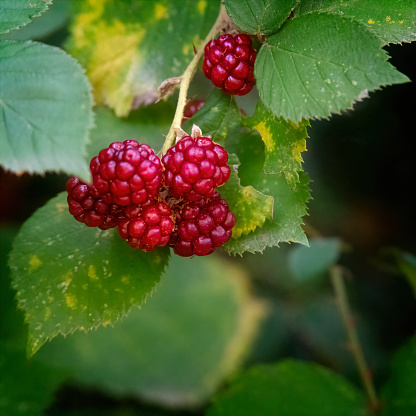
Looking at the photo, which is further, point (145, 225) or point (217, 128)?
point (217, 128)

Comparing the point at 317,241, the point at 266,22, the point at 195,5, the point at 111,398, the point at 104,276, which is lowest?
the point at 111,398

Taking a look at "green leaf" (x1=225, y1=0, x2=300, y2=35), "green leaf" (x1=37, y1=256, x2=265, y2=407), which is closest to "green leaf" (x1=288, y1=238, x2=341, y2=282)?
"green leaf" (x1=37, y1=256, x2=265, y2=407)

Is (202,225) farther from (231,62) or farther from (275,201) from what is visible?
(231,62)

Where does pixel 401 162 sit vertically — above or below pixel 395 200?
above

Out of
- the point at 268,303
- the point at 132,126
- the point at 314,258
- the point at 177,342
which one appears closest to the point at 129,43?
the point at 132,126

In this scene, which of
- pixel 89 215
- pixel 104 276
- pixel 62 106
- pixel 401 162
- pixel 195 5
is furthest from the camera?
pixel 401 162

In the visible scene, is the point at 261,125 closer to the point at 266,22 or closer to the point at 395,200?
the point at 266,22

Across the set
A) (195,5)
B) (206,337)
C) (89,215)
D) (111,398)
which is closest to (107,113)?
(195,5)
